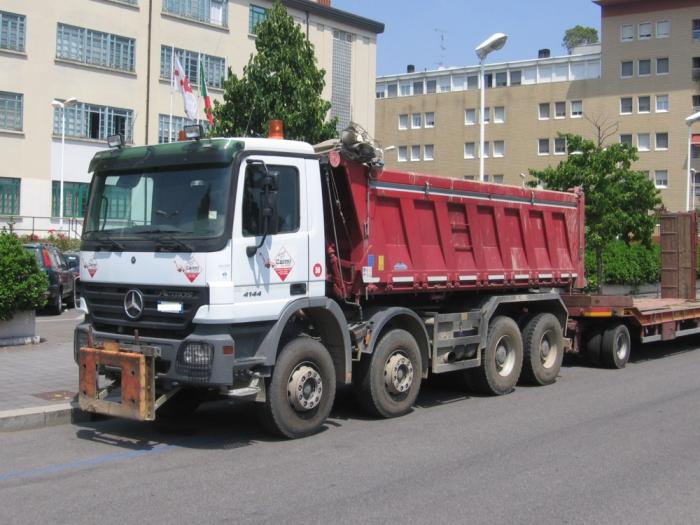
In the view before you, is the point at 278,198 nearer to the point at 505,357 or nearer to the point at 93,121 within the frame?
the point at 505,357

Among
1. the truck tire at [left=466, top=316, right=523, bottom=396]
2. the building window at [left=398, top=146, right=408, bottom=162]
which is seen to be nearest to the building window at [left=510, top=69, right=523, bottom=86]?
the building window at [left=398, top=146, right=408, bottom=162]

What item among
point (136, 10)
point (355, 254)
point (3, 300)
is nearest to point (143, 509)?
point (355, 254)

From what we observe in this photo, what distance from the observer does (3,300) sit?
13.0 metres

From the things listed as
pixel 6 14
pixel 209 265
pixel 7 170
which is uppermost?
pixel 6 14

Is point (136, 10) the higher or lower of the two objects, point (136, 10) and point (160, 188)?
the higher

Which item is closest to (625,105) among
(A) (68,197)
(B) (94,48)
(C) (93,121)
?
(B) (94,48)

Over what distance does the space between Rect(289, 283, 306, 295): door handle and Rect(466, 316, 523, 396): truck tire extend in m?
3.37

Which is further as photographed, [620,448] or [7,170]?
[7,170]

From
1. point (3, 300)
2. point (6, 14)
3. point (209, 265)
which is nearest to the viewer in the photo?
point (209, 265)

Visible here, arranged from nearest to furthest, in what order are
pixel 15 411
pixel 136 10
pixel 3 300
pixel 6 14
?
pixel 15 411, pixel 3 300, pixel 6 14, pixel 136 10

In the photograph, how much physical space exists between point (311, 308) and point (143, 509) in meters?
2.99

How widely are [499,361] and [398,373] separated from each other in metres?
2.30

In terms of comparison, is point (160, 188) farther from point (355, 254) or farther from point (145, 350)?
point (355, 254)

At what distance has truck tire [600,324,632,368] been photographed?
529 inches
